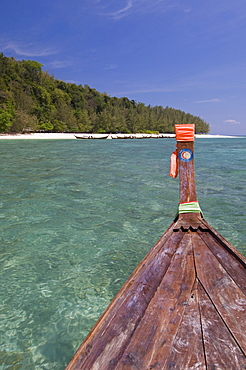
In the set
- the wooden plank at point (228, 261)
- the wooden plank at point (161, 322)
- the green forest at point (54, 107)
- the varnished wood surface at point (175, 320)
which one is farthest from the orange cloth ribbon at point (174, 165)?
the green forest at point (54, 107)

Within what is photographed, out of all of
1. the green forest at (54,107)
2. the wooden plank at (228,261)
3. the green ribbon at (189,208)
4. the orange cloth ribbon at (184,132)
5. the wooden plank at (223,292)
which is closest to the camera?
the wooden plank at (223,292)

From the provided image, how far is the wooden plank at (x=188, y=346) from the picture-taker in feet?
4.28

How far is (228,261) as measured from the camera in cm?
255

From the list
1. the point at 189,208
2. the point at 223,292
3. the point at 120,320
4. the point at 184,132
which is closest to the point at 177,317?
the point at 120,320

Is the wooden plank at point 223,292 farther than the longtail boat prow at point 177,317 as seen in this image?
Yes

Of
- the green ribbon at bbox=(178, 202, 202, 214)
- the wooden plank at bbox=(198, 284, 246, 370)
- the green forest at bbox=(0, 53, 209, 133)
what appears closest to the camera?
the wooden plank at bbox=(198, 284, 246, 370)

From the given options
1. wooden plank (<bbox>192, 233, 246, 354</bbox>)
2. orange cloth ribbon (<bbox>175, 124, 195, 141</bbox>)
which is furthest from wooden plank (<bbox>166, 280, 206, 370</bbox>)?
orange cloth ribbon (<bbox>175, 124, 195, 141</bbox>)

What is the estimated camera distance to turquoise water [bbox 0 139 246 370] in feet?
8.94

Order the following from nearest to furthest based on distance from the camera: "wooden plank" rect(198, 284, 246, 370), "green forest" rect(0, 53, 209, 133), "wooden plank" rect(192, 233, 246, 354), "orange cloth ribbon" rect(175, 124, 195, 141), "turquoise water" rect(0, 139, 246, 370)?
"wooden plank" rect(198, 284, 246, 370)
"wooden plank" rect(192, 233, 246, 354)
"turquoise water" rect(0, 139, 246, 370)
"orange cloth ribbon" rect(175, 124, 195, 141)
"green forest" rect(0, 53, 209, 133)

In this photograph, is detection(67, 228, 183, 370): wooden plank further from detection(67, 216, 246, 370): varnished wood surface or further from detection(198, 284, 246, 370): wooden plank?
detection(198, 284, 246, 370): wooden plank

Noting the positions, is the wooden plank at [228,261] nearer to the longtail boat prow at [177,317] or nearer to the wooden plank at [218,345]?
the longtail boat prow at [177,317]

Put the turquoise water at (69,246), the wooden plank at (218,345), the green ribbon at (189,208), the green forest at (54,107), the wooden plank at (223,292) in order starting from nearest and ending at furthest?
1. the wooden plank at (218,345)
2. the wooden plank at (223,292)
3. the turquoise water at (69,246)
4. the green ribbon at (189,208)
5. the green forest at (54,107)

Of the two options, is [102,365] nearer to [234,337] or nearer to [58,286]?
[234,337]

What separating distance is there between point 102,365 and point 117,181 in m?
9.59
